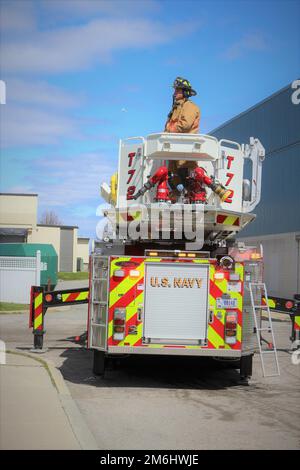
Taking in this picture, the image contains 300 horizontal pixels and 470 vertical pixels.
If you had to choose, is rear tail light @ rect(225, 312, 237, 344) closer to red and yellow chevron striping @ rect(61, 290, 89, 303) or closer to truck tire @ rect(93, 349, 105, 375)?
truck tire @ rect(93, 349, 105, 375)

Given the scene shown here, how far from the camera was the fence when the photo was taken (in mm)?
23875

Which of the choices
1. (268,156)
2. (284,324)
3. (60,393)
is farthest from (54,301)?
(268,156)

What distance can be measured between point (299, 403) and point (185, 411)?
171cm

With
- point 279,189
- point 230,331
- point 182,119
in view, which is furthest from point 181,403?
point 279,189

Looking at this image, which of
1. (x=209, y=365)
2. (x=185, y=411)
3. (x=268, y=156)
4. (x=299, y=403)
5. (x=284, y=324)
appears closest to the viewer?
(x=185, y=411)

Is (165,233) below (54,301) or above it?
above

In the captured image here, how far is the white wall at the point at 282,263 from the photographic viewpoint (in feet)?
94.6

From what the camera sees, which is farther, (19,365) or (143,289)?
(19,365)

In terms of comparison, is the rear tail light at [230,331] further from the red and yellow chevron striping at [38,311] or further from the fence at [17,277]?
the fence at [17,277]

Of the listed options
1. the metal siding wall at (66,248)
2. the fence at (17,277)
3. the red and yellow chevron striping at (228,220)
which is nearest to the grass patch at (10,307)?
the fence at (17,277)

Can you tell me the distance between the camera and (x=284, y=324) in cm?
2041

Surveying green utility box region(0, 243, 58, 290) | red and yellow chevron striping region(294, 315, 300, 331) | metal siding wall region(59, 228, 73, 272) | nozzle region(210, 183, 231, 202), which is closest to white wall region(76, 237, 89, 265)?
metal siding wall region(59, 228, 73, 272)

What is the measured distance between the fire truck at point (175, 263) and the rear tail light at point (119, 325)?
0.05ft

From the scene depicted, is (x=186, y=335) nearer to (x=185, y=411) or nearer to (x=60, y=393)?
(x=185, y=411)
